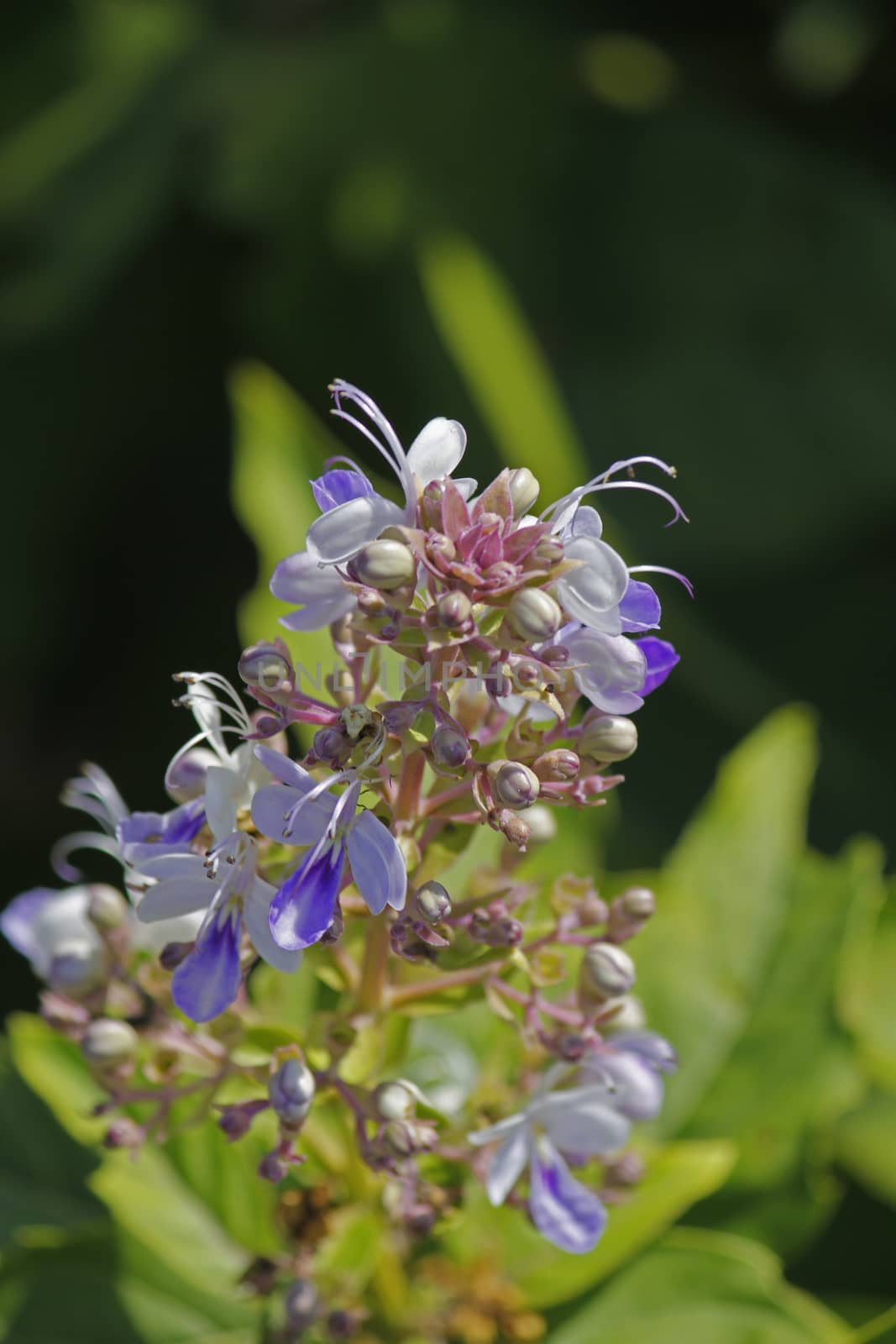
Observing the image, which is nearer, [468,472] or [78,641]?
[468,472]

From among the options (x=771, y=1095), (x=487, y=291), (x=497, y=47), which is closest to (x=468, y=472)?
(x=487, y=291)

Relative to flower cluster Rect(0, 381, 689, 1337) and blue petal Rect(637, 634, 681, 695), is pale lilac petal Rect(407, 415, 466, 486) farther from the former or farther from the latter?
blue petal Rect(637, 634, 681, 695)

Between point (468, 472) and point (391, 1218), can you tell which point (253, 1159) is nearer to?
point (391, 1218)

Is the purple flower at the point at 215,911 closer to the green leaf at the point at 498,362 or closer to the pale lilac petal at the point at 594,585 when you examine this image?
the pale lilac petal at the point at 594,585

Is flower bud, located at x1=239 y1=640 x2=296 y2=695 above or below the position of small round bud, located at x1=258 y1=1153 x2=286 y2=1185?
above

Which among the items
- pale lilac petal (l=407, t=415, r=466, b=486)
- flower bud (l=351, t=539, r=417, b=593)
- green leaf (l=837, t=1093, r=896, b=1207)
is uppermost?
pale lilac petal (l=407, t=415, r=466, b=486)

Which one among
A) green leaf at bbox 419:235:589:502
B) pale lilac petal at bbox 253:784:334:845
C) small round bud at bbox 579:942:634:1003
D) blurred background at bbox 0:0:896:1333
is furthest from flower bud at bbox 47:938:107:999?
blurred background at bbox 0:0:896:1333

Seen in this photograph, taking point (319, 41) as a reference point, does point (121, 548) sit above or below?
below

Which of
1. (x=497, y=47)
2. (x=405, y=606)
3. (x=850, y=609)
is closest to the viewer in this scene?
(x=405, y=606)
